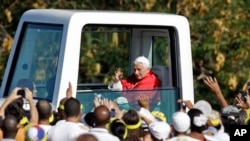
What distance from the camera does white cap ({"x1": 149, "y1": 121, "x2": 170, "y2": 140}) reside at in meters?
8.82

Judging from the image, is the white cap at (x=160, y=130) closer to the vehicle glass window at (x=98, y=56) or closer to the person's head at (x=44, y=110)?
the person's head at (x=44, y=110)

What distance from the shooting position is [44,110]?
9.01 metres

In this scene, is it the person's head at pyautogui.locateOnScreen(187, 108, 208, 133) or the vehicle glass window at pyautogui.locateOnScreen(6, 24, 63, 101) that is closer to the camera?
the person's head at pyautogui.locateOnScreen(187, 108, 208, 133)

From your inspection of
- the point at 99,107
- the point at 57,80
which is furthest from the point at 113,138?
the point at 57,80

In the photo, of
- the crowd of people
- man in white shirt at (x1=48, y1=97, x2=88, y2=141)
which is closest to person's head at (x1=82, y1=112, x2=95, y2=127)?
the crowd of people

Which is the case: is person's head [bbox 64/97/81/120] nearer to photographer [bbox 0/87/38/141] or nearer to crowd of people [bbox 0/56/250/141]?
crowd of people [bbox 0/56/250/141]

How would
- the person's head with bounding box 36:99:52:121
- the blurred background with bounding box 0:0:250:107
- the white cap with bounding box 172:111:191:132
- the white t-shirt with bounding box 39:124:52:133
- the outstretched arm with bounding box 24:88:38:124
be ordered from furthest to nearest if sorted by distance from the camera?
1. the blurred background with bounding box 0:0:250:107
2. the outstretched arm with bounding box 24:88:38:124
3. the person's head with bounding box 36:99:52:121
4. the white t-shirt with bounding box 39:124:52:133
5. the white cap with bounding box 172:111:191:132

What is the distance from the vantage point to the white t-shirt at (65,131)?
8625 mm

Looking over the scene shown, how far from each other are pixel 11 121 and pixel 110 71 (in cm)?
921

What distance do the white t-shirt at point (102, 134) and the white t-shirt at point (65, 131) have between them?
74 millimetres

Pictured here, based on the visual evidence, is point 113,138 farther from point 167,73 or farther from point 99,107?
point 167,73

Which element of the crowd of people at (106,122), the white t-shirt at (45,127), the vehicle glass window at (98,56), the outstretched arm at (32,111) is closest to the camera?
the crowd of people at (106,122)

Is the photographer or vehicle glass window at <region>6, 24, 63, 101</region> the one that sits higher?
vehicle glass window at <region>6, 24, 63, 101</region>

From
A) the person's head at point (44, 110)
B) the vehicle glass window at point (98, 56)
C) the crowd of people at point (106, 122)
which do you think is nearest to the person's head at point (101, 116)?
the crowd of people at point (106, 122)
